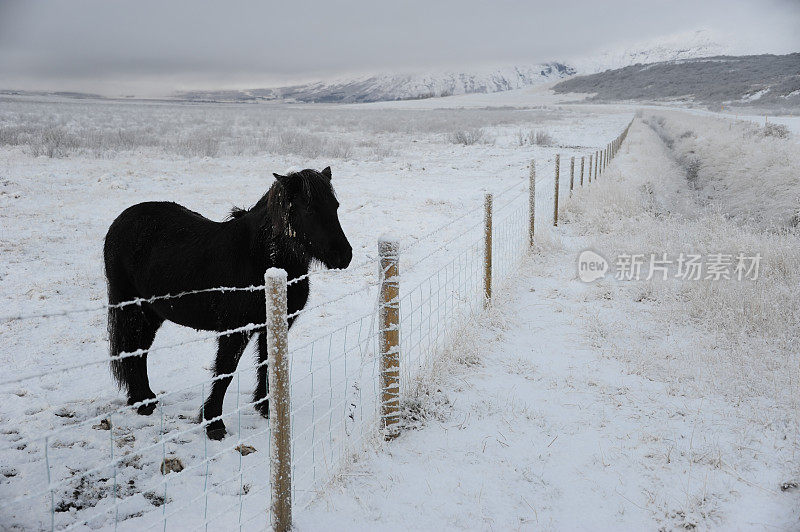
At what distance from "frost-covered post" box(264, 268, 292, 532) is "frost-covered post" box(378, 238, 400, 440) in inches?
42.0

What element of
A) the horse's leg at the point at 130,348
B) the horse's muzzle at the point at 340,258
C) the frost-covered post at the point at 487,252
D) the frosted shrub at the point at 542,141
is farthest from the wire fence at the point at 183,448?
the frosted shrub at the point at 542,141

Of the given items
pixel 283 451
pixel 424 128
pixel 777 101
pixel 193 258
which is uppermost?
pixel 777 101

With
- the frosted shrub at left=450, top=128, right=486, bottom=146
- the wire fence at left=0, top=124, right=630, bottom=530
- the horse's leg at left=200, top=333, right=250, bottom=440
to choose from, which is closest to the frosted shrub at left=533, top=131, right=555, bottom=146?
the frosted shrub at left=450, top=128, right=486, bottom=146

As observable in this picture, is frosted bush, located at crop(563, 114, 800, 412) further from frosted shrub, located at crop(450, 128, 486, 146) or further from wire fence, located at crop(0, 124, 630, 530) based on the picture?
frosted shrub, located at crop(450, 128, 486, 146)

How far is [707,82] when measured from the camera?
95375 mm

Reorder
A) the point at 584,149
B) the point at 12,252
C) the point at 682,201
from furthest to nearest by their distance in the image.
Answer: the point at 584,149 < the point at 682,201 < the point at 12,252

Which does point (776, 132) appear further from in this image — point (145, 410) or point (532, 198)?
point (145, 410)

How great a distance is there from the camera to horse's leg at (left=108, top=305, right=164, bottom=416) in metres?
3.99

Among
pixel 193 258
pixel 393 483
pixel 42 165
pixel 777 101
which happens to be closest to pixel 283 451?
pixel 393 483

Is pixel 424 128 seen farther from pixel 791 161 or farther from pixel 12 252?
pixel 12 252

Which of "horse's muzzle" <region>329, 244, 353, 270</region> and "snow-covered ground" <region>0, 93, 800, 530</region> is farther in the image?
"horse's muzzle" <region>329, 244, 353, 270</region>

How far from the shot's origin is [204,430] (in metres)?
3.77

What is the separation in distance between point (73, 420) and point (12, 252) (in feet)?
17.8

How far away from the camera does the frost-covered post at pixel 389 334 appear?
11.4 feet
